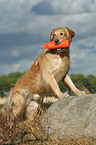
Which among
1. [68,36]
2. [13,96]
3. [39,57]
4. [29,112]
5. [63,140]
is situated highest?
[68,36]

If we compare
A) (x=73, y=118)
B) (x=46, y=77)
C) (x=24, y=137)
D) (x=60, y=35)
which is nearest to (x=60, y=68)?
(x=46, y=77)

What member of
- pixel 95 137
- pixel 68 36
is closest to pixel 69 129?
pixel 95 137

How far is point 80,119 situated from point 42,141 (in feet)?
3.07

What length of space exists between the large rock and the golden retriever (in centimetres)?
41

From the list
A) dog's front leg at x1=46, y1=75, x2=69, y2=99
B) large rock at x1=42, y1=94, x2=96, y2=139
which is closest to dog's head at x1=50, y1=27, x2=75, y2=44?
dog's front leg at x1=46, y1=75, x2=69, y2=99

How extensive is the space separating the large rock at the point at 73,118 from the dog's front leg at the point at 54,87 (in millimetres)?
212

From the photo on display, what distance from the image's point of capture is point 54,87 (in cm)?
493

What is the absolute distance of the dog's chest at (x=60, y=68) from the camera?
5055mm

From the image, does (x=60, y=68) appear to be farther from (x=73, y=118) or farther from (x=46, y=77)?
(x=73, y=118)

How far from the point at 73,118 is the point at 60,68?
4.51 feet

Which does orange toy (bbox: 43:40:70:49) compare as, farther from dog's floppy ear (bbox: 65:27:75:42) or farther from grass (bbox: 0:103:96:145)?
grass (bbox: 0:103:96:145)

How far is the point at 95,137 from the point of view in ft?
12.7

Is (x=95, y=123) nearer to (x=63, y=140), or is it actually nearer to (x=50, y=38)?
(x=63, y=140)

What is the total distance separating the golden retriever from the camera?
5008 mm
